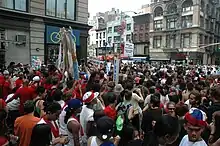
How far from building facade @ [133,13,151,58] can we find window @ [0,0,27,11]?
4727 cm

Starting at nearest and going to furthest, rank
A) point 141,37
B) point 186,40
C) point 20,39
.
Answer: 1. point 20,39
2. point 186,40
3. point 141,37

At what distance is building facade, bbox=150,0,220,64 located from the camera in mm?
50031

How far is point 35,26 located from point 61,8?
312 cm

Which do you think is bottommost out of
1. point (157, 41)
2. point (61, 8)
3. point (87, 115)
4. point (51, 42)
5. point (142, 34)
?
point (87, 115)

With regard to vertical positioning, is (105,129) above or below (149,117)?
above

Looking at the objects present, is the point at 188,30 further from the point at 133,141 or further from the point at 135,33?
the point at 133,141

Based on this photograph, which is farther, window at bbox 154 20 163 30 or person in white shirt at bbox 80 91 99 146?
window at bbox 154 20 163 30

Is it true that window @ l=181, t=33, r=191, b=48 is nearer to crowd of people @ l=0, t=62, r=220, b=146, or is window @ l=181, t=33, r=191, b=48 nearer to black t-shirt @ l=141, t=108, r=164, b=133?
crowd of people @ l=0, t=62, r=220, b=146

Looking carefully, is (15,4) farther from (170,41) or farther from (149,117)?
(170,41)

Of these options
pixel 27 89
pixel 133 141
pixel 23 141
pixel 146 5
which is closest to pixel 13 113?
pixel 27 89

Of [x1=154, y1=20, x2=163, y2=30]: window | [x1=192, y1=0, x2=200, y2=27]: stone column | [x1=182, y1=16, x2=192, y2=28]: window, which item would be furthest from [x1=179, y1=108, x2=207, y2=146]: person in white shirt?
[x1=154, y1=20, x2=163, y2=30]: window

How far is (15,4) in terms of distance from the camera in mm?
16109

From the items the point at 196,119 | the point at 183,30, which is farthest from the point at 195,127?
the point at 183,30

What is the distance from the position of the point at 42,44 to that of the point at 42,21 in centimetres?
170
